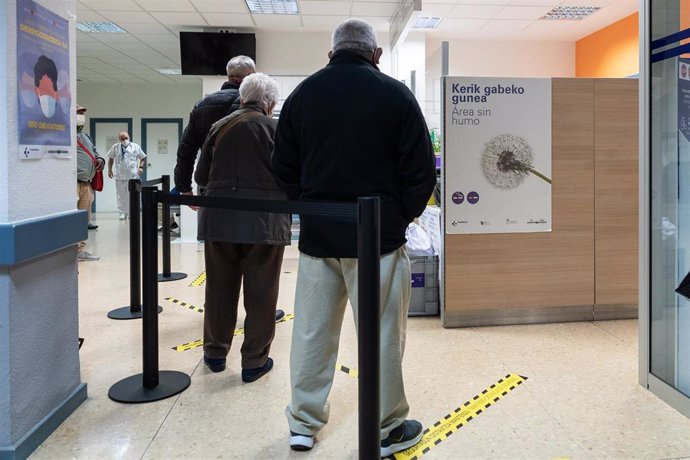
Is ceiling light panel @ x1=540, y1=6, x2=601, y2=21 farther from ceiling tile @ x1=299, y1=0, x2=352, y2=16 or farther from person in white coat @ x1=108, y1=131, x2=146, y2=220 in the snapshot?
person in white coat @ x1=108, y1=131, x2=146, y2=220

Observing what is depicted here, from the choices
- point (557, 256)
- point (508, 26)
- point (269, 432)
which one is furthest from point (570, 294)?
point (508, 26)

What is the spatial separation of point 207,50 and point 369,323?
21.2 feet

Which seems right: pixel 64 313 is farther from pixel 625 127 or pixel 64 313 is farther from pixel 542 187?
pixel 625 127

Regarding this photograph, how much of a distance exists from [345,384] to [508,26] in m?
6.50

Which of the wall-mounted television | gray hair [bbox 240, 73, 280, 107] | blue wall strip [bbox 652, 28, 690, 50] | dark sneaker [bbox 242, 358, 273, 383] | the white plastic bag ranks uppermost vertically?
the wall-mounted television

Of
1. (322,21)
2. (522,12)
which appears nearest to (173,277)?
(322,21)

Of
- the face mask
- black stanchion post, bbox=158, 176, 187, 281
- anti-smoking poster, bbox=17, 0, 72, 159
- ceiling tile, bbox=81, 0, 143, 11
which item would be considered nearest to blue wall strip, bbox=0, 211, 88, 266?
anti-smoking poster, bbox=17, 0, 72, 159

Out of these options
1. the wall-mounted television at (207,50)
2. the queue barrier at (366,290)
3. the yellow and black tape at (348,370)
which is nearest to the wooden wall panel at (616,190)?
the yellow and black tape at (348,370)

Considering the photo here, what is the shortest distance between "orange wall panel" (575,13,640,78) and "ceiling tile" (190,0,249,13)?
4.87m

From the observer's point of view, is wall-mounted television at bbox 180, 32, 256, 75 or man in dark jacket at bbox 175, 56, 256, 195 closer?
Result: man in dark jacket at bbox 175, 56, 256, 195

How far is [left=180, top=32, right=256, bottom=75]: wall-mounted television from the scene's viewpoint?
6.98m

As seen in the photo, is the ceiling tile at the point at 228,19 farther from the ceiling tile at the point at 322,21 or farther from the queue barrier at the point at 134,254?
the queue barrier at the point at 134,254

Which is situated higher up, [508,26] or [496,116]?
[508,26]

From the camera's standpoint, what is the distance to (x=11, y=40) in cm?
159
